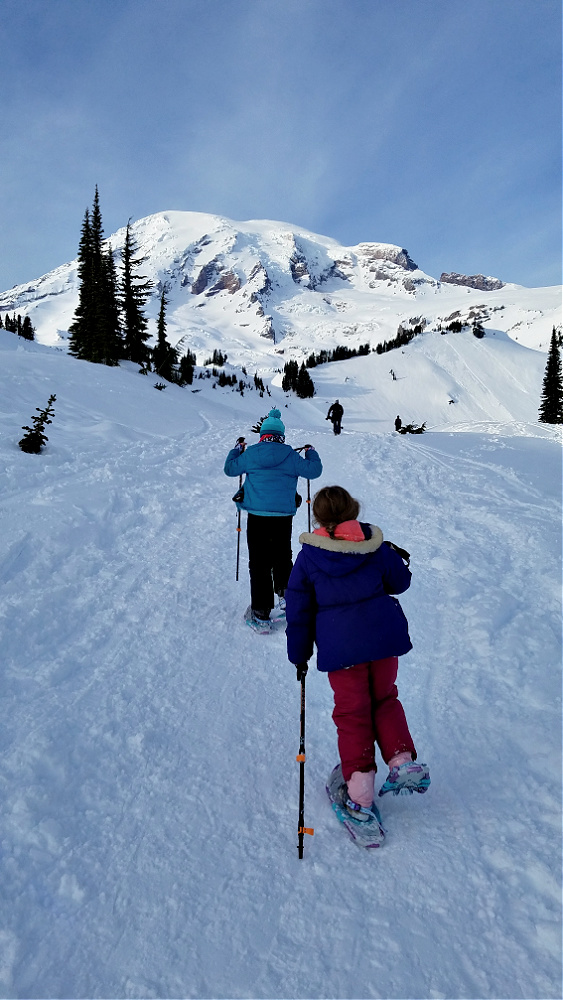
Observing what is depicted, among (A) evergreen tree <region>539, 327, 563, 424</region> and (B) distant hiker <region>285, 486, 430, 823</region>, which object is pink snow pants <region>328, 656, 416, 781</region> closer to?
(B) distant hiker <region>285, 486, 430, 823</region>

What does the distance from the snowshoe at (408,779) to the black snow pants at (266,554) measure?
8.28 ft

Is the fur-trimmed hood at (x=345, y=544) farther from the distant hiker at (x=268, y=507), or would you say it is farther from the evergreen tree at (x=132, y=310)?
the evergreen tree at (x=132, y=310)

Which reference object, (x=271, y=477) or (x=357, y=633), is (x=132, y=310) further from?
(x=357, y=633)

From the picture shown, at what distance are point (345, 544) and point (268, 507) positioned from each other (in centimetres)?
233

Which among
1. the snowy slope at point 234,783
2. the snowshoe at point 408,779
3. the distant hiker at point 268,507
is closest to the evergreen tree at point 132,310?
the snowy slope at point 234,783

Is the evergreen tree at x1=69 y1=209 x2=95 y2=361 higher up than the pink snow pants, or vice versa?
the evergreen tree at x1=69 y1=209 x2=95 y2=361

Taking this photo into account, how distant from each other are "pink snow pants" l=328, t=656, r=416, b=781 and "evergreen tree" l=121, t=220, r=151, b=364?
40276 millimetres

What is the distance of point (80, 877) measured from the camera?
2.38 m

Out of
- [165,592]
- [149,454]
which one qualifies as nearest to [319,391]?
[149,454]

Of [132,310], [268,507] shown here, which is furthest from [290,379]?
[268,507]

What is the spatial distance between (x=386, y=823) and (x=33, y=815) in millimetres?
2084

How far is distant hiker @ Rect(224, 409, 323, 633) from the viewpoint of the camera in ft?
16.4

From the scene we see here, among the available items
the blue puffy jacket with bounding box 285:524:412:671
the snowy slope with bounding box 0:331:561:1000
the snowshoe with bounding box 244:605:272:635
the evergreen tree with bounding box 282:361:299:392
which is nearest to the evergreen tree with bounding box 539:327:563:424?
the evergreen tree with bounding box 282:361:299:392

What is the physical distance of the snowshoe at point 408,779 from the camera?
8.63 ft
